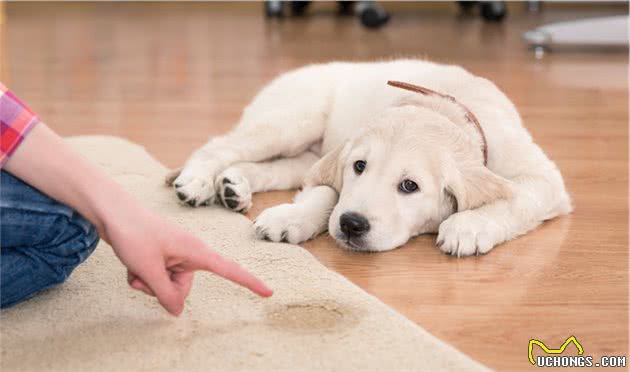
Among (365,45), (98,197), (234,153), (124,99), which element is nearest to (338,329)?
(98,197)

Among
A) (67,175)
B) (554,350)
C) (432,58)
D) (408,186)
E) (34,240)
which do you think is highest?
(67,175)

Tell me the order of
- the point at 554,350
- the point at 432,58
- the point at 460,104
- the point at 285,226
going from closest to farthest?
1. the point at 554,350
2. the point at 285,226
3. the point at 460,104
4. the point at 432,58

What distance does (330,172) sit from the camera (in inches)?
82.7

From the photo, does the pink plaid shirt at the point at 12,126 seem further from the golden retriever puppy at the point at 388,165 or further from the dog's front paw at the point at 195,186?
the dog's front paw at the point at 195,186

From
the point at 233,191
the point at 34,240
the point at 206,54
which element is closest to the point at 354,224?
the point at 233,191

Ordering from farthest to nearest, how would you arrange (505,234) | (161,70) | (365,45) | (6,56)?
(365,45) → (6,56) → (161,70) → (505,234)

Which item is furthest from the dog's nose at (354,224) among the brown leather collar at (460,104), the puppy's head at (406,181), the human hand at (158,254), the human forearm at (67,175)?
the human forearm at (67,175)

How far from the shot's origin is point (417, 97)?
2.11 m

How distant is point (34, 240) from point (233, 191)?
710 mm

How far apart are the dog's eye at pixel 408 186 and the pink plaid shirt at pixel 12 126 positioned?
2.58ft

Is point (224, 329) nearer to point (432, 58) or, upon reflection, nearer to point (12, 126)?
point (12, 126)

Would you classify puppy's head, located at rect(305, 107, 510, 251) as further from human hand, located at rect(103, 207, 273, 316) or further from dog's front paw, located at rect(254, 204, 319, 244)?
human hand, located at rect(103, 207, 273, 316)

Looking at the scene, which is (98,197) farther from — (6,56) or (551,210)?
(6,56)

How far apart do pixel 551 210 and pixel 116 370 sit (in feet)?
3.75
